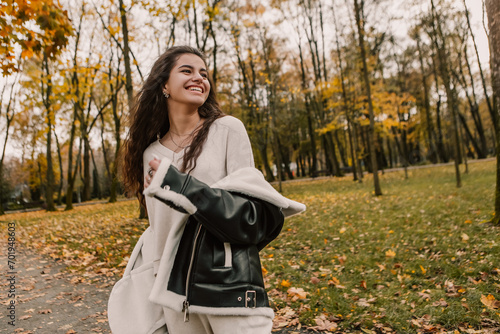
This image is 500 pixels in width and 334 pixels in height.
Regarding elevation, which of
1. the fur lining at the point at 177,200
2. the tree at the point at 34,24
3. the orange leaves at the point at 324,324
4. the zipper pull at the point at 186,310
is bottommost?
the orange leaves at the point at 324,324

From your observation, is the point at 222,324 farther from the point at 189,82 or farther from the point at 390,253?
the point at 390,253

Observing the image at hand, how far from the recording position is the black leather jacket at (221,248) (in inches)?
47.5

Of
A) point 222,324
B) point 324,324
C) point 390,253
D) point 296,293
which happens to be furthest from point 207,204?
point 390,253

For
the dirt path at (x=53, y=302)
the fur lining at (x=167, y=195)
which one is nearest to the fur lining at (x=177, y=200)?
the fur lining at (x=167, y=195)

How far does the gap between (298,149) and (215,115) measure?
1467 inches

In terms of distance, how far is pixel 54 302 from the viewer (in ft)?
16.3

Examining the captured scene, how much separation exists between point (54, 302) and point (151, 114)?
4415mm

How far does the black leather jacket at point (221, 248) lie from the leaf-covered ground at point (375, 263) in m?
2.82

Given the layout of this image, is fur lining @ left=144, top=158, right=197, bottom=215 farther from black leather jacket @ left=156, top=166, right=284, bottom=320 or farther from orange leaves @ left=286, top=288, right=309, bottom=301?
orange leaves @ left=286, top=288, right=309, bottom=301

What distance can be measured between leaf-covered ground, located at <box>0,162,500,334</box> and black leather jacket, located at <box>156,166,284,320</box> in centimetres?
282

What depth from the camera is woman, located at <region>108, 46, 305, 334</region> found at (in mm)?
1229

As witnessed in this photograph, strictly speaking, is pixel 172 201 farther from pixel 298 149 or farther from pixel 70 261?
pixel 298 149

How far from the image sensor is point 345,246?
6.75 metres

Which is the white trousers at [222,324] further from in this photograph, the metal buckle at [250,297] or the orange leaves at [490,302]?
the orange leaves at [490,302]
